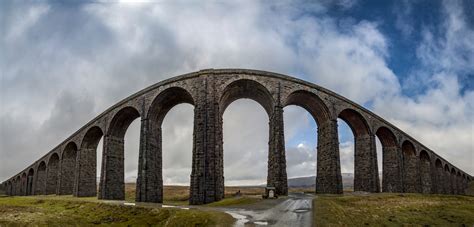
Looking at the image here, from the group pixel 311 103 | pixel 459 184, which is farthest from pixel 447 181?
pixel 311 103

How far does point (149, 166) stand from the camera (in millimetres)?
37500

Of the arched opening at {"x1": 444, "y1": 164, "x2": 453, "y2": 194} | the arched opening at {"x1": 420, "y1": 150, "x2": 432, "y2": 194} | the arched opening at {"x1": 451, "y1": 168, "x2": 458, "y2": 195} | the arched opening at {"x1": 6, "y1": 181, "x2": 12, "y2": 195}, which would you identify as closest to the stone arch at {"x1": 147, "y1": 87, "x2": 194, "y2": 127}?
the arched opening at {"x1": 420, "y1": 150, "x2": 432, "y2": 194}

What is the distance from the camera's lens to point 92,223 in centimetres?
2458

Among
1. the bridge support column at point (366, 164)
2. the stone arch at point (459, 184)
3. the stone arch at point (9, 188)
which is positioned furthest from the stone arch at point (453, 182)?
the stone arch at point (9, 188)

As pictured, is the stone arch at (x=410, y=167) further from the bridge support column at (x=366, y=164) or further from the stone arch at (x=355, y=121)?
the stone arch at (x=355, y=121)

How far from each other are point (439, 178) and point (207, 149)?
59102mm

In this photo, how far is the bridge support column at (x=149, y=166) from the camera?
119ft

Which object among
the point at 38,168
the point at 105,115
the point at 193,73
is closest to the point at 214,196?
the point at 193,73

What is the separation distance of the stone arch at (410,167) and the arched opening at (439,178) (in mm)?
15380

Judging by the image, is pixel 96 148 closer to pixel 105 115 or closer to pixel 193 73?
pixel 105 115

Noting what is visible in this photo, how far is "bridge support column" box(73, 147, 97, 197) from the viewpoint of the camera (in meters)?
47.4

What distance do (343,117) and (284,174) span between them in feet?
54.6

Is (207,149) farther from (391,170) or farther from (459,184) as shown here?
(459,184)

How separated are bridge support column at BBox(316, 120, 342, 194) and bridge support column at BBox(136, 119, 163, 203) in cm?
1882
